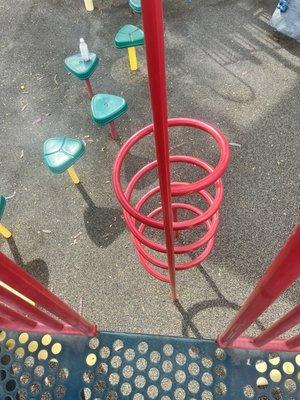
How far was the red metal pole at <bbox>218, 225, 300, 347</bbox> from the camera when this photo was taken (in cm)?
72

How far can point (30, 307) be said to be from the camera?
123 cm

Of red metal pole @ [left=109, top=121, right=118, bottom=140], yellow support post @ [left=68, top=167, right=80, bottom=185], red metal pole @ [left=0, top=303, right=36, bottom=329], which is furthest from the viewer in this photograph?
red metal pole @ [left=109, top=121, right=118, bottom=140]

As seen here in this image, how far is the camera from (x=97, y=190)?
2723 millimetres

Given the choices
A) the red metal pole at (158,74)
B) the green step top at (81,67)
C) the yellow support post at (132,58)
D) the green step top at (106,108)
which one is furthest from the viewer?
the yellow support post at (132,58)

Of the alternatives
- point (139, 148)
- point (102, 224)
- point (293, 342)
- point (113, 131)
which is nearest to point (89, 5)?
point (113, 131)

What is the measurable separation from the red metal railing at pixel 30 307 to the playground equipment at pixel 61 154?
1.06 meters

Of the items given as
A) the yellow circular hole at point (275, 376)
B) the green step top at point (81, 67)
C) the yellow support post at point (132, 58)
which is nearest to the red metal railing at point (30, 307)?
the yellow circular hole at point (275, 376)

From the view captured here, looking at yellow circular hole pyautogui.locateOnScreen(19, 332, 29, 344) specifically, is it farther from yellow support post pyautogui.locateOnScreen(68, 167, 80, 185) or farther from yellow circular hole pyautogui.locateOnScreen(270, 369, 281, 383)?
yellow support post pyautogui.locateOnScreen(68, 167, 80, 185)

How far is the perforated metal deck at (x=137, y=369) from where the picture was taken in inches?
55.1

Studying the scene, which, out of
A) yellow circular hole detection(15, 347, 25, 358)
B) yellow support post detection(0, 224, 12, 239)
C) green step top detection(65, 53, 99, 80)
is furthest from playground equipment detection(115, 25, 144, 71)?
yellow circular hole detection(15, 347, 25, 358)

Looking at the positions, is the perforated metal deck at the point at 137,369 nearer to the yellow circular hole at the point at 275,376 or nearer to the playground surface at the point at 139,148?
the yellow circular hole at the point at 275,376

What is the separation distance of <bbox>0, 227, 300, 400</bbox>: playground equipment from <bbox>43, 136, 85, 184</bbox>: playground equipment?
1.07 meters

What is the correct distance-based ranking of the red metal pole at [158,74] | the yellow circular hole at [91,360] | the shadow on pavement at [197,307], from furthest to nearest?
the shadow on pavement at [197,307] < the yellow circular hole at [91,360] < the red metal pole at [158,74]

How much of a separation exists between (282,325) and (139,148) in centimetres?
199
